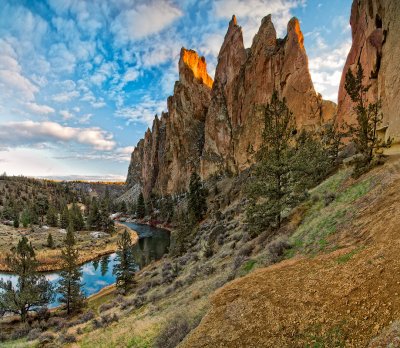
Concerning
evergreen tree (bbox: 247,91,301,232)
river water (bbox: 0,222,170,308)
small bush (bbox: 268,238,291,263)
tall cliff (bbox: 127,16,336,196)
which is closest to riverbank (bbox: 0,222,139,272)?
river water (bbox: 0,222,170,308)

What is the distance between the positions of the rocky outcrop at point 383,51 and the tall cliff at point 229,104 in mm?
19306

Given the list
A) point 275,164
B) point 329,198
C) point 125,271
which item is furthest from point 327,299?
point 125,271

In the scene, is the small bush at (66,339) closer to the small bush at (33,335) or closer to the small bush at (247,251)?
the small bush at (33,335)

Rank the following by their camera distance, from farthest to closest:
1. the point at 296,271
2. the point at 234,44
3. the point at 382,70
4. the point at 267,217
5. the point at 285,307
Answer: the point at 234,44 < the point at 382,70 < the point at 267,217 < the point at 296,271 < the point at 285,307

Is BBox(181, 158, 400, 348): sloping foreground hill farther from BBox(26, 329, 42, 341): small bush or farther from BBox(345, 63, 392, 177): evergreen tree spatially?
BBox(26, 329, 42, 341): small bush

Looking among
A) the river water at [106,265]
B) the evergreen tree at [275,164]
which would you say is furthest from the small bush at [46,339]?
the evergreen tree at [275,164]

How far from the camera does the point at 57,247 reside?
63938mm

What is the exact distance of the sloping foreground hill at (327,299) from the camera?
655 centimetres

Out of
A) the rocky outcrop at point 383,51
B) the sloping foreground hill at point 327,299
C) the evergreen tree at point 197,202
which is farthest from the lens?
the evergreen tree at point 197,202

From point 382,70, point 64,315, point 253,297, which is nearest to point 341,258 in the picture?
point 253,297

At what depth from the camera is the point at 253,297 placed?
33.4ft

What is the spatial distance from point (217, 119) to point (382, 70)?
79016 millimetres

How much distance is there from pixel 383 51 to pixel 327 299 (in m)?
31.6

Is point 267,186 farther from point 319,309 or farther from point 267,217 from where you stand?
point 319,309
